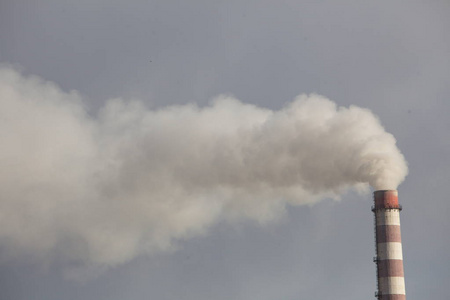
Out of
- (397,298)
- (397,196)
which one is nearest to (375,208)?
(397,196)

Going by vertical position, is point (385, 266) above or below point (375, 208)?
below

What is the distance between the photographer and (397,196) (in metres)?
45.8

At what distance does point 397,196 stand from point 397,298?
7.32 metres

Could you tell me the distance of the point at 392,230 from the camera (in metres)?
45.1

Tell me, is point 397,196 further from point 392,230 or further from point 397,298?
point 397,298

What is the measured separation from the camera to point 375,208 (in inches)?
1804

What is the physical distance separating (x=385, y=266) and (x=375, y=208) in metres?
4.22

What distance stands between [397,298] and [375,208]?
6.59 metres

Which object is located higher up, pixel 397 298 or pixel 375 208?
pixel 375 208

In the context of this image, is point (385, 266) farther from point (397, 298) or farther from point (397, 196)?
point (397, 196)

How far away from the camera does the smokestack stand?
4500 cm

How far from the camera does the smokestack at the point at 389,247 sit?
45.0 meters

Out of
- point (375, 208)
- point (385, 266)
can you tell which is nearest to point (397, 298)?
point (385, 266)

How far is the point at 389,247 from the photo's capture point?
4500 cm
